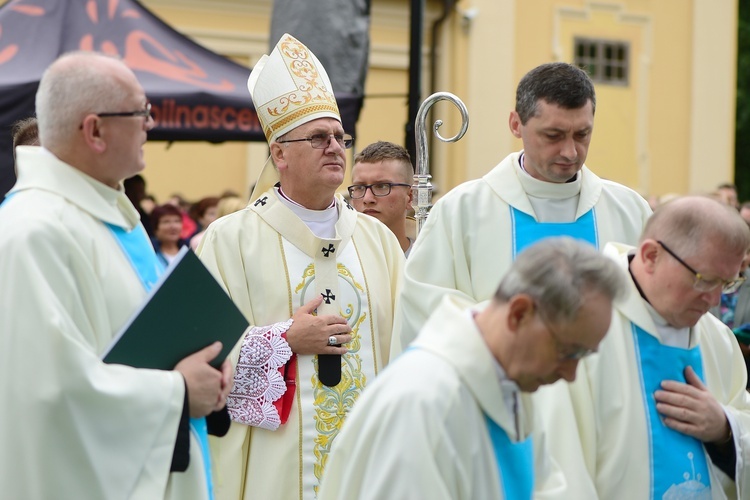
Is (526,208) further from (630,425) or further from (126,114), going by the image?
(126,114)

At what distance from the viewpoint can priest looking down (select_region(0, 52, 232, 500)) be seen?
2959 millimetres

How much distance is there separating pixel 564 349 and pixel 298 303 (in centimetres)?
212

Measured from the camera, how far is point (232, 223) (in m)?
4.54

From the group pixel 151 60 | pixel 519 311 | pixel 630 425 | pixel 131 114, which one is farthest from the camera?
pixel 151 60

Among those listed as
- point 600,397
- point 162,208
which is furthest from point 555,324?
point 162,208

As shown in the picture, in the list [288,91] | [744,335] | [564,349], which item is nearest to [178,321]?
[564,349]

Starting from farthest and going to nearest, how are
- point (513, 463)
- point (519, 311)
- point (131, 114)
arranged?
point (131, 114), point (513, 463), point (519, 311)

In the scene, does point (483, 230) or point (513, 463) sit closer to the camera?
point (513, 463)

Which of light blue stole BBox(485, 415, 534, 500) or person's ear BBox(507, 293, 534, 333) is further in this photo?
light blue stole BBox(485, 415, 534, 500)

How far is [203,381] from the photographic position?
3178mm

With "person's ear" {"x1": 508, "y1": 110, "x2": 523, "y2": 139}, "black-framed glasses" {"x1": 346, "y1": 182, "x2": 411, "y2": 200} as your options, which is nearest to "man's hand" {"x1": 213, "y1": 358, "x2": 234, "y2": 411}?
"person's ear" {"x1": 508, "y1": 110, "x2": 523, "y2": 139}

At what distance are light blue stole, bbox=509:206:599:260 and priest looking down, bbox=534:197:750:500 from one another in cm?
65

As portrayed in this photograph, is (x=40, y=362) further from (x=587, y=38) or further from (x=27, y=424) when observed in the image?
(x=587, y=38)

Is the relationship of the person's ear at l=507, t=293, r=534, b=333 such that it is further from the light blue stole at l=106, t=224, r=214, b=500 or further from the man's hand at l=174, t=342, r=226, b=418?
the light blue stole at l=106, t=224, r=214, b=500
